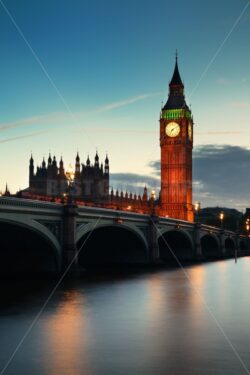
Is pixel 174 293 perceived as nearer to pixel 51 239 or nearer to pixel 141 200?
pixel 51 239

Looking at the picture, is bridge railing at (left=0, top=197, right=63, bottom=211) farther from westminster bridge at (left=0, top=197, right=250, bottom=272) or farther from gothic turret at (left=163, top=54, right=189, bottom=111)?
gothic turret at (left=163, top=54, right=189, bottom=111)

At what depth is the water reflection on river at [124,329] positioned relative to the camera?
18078 millimetres

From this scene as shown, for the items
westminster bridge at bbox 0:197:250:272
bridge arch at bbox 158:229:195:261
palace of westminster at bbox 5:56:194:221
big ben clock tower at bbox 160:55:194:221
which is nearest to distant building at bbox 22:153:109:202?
palace of westminster at bbox 5:56:194:221

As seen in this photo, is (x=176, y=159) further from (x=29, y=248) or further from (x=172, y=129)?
(x=29, y=248)

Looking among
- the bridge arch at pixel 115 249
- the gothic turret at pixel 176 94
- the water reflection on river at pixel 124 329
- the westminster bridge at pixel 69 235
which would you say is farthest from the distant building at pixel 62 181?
the water reflection on river at pixel 124 329

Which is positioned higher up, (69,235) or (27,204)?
(27,204)

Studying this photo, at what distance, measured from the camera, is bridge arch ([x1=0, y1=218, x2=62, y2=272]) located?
43094mm

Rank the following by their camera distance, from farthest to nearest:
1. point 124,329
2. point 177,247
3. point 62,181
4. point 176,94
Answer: point 176,94 → point 62,181 → point 177,247 → point 124,329

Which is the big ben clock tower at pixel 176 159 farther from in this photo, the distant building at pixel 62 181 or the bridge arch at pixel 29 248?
the bridge arch at pixel 29 248

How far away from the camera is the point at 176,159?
157750mm

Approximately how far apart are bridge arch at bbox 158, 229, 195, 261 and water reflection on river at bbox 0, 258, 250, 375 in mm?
50329

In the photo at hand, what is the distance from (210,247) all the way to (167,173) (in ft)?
127

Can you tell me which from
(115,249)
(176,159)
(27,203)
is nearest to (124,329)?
(27,203)

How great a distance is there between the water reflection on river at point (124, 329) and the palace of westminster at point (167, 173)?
103 metres
